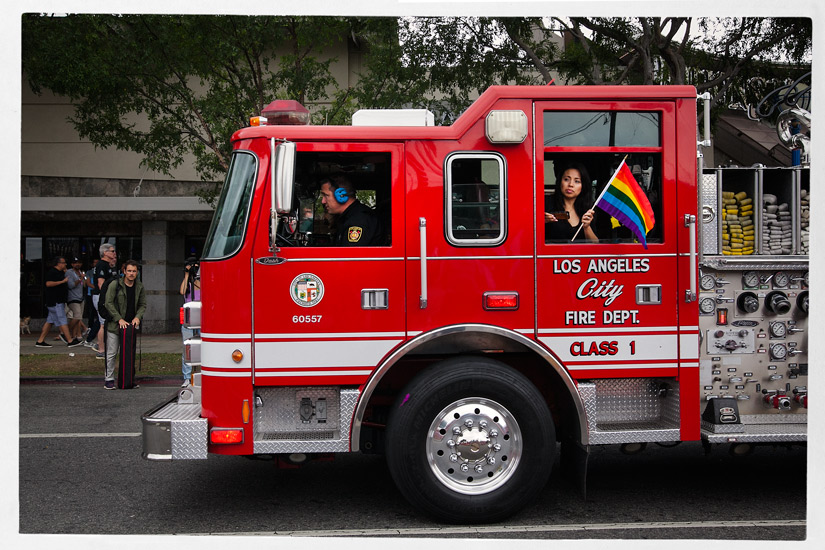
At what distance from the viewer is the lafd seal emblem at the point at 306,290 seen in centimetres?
488

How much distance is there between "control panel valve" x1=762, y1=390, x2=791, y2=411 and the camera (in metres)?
5.19

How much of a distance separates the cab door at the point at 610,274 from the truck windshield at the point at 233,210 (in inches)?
75.7

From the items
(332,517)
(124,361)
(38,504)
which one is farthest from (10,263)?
(124,361)

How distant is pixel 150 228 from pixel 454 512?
625 inches

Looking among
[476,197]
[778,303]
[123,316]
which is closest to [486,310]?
[476,197]

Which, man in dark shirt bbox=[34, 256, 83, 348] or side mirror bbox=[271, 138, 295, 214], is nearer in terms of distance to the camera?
side mirror bbox=[271, 138, 295, 214]

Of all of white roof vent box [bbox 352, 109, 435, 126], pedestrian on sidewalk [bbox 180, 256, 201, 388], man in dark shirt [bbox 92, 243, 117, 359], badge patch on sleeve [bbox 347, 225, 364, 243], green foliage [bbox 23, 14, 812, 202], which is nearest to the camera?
badge patch on sleeve [bbox 347, 225, 364, 243]

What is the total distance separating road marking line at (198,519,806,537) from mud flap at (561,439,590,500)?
0.30 meters

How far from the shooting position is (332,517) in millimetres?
5164

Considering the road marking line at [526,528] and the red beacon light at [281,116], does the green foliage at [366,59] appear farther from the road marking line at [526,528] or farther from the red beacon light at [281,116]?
the road marking line at [526,528]

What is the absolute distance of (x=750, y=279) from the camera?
5.23 meters

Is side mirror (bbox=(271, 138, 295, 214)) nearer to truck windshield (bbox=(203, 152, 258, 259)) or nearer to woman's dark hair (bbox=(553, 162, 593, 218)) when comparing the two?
truck windshield (bbox=(203, 152, 258, 259))

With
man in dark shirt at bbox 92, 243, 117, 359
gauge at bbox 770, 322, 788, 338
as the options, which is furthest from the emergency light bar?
man in dark shirt at bbox 92, 243, 117, 359

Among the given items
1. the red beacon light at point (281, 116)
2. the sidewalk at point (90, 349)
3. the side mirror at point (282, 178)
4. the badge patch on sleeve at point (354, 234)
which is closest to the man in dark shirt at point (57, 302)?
the sidewalk at point (90, 349)
